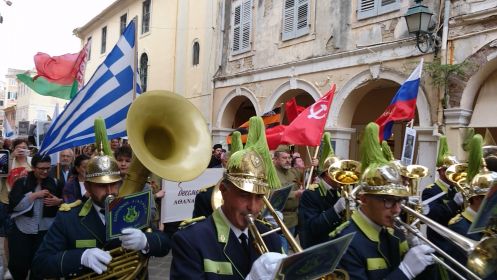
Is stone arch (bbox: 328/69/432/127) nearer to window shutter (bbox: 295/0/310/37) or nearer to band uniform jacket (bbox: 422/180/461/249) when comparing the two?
window shutter (bbox: 295/0/310/37)

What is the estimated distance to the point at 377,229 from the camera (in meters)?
3.03

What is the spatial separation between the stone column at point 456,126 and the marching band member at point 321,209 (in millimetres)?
4719

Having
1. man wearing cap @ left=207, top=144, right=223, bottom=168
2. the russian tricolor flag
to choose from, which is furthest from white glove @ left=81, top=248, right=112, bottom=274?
man wearing cap @ left=207, top=144, right=223, bottom=168

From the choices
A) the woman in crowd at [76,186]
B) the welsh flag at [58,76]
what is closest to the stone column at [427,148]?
the woman in crowd at [76,186]

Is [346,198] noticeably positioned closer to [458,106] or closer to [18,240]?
[18,240]

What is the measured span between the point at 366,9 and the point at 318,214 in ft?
25.1

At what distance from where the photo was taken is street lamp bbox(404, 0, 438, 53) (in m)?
9.30

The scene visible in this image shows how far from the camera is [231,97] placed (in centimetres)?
1647

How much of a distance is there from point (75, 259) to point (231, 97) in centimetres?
1362

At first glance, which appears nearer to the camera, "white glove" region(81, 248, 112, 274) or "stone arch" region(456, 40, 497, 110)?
"white glove" region(81, 248, 112, 274)

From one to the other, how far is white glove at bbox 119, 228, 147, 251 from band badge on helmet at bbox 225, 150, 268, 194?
34.4 inches

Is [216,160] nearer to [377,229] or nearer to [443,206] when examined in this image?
[443,206]

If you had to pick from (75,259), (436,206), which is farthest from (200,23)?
(75,259)

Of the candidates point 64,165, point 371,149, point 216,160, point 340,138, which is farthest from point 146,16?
point 371,149
